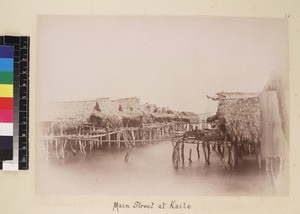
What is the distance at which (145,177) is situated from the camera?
5.12ft

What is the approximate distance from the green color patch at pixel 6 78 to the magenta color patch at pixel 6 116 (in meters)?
0.11

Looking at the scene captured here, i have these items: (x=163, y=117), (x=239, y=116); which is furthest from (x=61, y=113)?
(x=239, y=116)

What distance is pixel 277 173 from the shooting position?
5.12 feet

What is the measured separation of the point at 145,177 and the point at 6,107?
569mm

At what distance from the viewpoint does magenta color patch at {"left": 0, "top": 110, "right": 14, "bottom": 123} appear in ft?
5.10

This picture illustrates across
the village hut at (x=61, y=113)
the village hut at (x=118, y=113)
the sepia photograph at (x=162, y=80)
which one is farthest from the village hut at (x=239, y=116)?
the village hut at (x=61, y=113)

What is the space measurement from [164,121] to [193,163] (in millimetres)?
187

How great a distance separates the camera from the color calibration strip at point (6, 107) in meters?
1.55

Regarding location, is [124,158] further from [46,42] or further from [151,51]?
[46,42]
